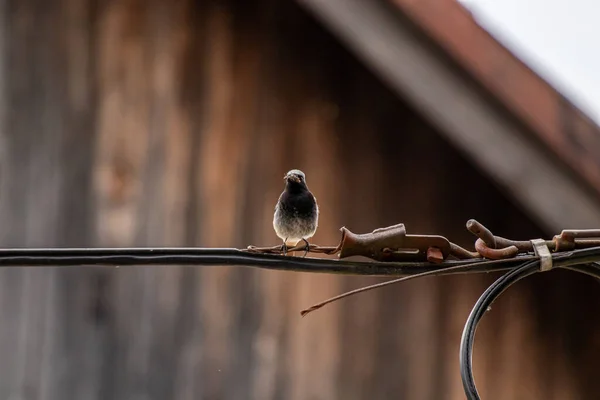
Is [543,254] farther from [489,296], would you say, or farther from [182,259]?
[182,259]

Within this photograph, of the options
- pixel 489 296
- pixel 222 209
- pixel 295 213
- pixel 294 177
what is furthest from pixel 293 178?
pixel 489 296

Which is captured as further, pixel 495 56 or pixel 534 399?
pixel 534 399

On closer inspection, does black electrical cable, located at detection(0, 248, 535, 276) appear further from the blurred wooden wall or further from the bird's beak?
the blurred wooden wall

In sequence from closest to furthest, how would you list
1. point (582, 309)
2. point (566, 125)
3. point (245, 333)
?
1. point (566, 125)
2. point (582, 309)
3. point (245, 333)

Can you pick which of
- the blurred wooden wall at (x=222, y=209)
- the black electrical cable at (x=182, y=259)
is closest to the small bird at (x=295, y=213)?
the blurred wooden wall at (x=222, y=209)

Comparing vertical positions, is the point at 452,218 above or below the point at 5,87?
below

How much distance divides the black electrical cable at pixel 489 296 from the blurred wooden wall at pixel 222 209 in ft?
5.61

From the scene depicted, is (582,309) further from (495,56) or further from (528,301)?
(495,56)

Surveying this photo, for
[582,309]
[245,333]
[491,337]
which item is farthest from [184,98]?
[582,309]

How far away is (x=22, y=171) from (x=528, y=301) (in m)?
2.64

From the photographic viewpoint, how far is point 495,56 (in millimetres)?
2953

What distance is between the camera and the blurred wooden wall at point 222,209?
382 centimetres

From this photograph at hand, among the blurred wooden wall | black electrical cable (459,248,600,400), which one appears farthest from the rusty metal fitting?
the blurred wooden wall

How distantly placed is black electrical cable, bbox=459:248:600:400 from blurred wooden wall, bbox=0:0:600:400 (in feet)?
5.61
